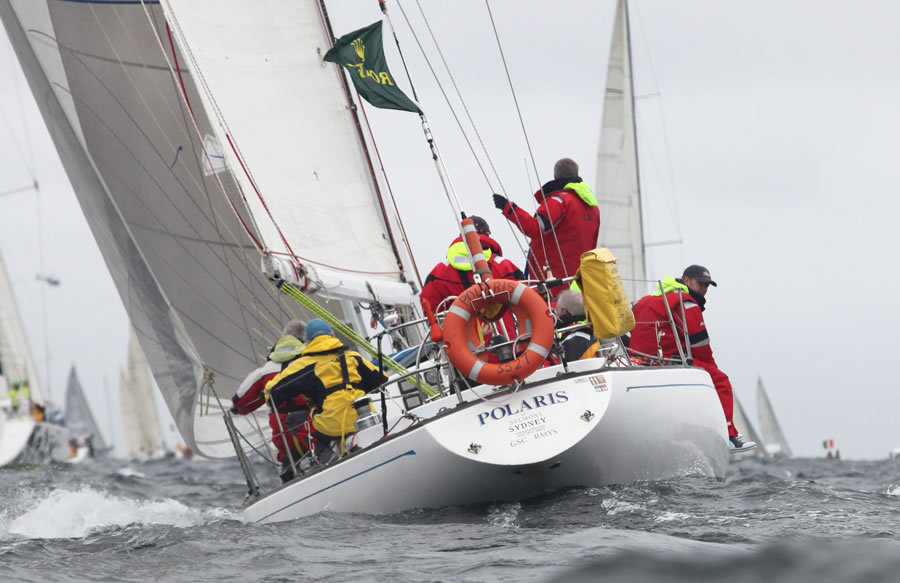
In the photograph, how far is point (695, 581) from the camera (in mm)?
2449

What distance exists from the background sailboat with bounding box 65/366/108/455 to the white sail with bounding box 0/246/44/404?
18.1 metres

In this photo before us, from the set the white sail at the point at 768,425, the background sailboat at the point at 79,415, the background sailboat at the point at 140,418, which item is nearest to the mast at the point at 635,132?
the white sail at the point at 768,425

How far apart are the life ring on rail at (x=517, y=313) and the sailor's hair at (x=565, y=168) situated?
7.15ft

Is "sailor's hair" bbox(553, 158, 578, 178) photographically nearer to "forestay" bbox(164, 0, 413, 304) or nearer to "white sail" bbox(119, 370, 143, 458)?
"forestay" bbox(164, 0, 413, 304)

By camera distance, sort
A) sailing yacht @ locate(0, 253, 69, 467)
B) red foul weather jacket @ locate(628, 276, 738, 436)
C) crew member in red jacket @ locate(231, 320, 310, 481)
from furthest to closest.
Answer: sailing yacht @ locate(0, 253, 69, 467), red foul weather jacket @ locate(628, 276, 738, 436), crew member in red jacket @ locate(231, 320, 310, 481)

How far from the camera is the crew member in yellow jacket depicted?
20.7ft

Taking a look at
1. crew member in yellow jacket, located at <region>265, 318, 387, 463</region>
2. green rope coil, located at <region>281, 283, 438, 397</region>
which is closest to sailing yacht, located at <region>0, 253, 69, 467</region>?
green rope coil, located at <region>281, 283, 438, 397</region>

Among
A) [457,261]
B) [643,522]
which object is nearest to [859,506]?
[643,522]

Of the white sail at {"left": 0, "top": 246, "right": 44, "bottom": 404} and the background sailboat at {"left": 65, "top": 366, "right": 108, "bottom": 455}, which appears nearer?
the white sail at {"left": 0, "top": 246, "right": 44, "bottom": 404}

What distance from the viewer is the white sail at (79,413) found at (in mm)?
48906

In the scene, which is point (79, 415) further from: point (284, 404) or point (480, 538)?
point (480, 538)

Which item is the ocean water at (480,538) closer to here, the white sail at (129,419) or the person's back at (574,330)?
the person's back at (574,330)

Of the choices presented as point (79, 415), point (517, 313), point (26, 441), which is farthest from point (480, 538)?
point (79, 415)

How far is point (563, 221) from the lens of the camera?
7660mm
